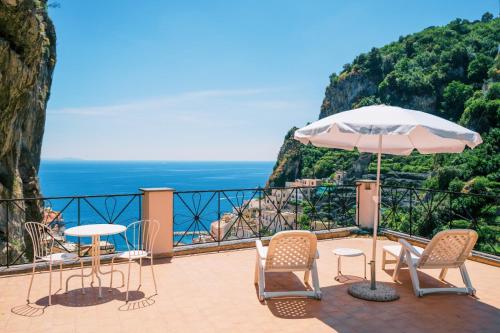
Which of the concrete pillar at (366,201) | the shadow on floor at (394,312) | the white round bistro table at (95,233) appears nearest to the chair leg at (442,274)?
the shadow on floor at (394,312)

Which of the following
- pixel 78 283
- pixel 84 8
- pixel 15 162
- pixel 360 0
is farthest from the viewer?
pixel 84 8

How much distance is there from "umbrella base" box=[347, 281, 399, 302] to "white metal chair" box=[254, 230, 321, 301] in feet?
1.61

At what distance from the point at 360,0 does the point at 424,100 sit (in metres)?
41.4

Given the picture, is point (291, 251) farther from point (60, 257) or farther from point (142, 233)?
point (60, 257)

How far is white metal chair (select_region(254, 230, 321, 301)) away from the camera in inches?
169

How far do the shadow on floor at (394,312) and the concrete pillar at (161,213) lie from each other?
7.18 ft

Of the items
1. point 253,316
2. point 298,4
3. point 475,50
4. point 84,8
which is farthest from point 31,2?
point 475,50

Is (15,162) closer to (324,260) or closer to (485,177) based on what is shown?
(324,260)

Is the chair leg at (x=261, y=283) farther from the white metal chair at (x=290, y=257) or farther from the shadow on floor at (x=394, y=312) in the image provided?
the shadow on floor at (x=394, y=312)

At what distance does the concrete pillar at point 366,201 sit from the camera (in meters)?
8.33

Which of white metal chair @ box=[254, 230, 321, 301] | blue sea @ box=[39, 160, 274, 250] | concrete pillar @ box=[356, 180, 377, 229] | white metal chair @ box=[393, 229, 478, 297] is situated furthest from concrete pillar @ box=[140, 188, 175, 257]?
concrete pillar @ box=[356, 180, 377, 229]

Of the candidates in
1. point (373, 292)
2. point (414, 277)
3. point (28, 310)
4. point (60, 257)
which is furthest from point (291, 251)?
point (28, 310)

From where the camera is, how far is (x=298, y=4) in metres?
15.4

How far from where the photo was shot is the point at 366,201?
27.5 feet
